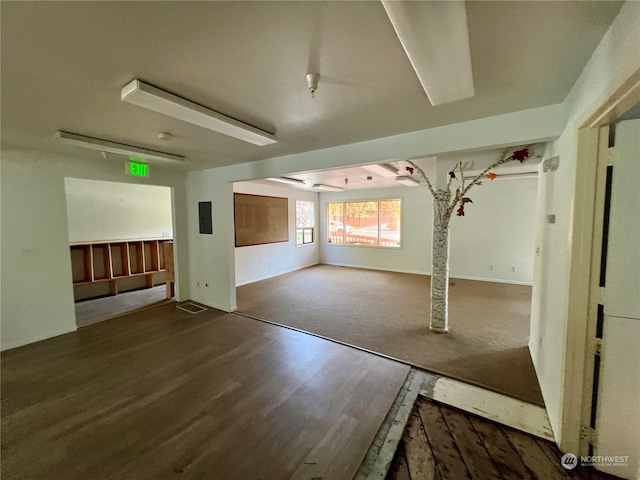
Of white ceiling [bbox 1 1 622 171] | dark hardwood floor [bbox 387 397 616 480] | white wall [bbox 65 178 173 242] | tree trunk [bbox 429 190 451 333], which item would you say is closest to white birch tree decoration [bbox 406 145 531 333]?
tree trunk [bbox 429 190 451 333]

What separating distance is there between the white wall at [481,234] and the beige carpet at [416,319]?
454 mm

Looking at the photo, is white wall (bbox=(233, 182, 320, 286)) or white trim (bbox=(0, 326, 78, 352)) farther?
white wall (bbox=(233, 182, 320, 286))

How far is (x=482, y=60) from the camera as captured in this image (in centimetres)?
141

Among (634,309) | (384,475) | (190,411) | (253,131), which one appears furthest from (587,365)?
(253,131)

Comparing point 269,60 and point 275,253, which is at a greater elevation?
point 269,60

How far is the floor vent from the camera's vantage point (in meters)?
4.27

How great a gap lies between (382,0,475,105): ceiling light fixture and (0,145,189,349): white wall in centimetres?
438

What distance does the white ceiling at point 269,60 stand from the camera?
3.56 ft

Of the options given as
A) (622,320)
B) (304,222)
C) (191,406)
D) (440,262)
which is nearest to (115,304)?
(191,406)

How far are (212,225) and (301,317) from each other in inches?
85.2

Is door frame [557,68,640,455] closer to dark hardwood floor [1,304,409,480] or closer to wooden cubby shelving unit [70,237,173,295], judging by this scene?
dark hardwood floor [1,304,409,480]

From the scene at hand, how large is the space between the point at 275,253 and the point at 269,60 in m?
5.80

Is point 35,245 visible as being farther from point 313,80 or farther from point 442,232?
point 442,232

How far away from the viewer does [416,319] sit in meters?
3.83
